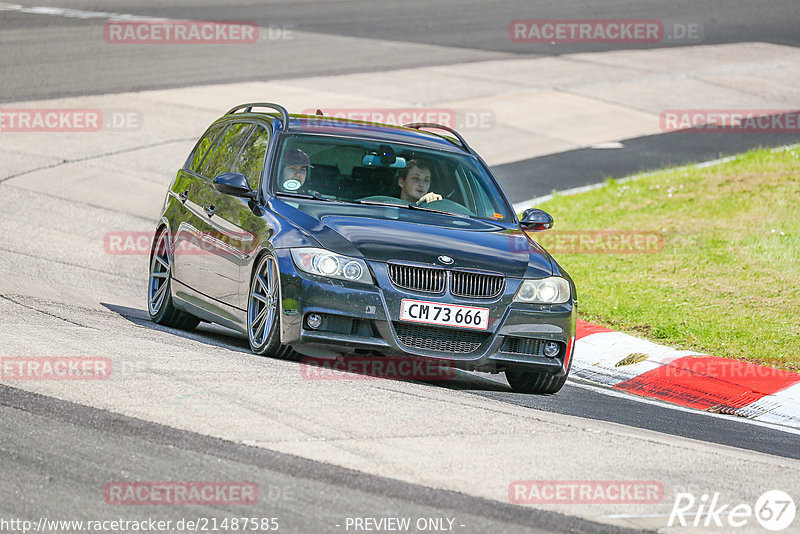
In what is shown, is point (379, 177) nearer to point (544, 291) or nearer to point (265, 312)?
point (265, 312)

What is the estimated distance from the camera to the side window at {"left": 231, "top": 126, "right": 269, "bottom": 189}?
383 inches

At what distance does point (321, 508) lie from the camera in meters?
5.47

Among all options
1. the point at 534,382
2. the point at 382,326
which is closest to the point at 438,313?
the point at 382,326

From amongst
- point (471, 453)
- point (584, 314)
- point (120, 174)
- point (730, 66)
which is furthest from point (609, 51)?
point (471, 453)
